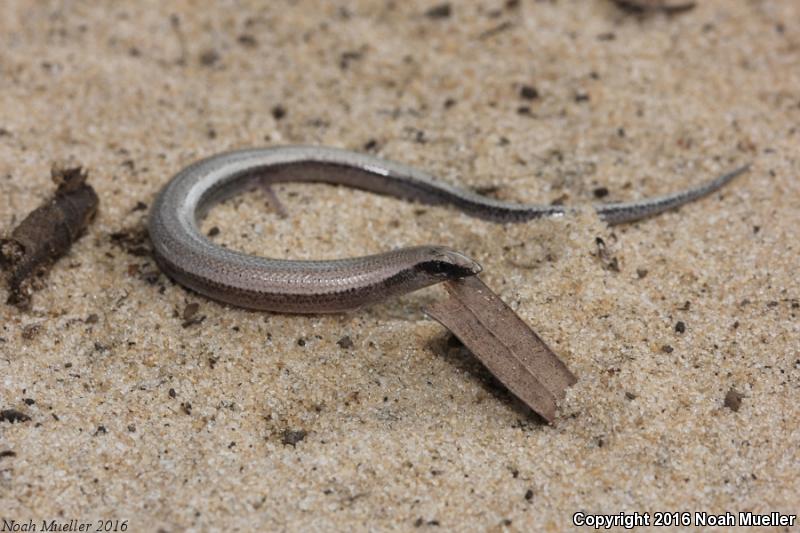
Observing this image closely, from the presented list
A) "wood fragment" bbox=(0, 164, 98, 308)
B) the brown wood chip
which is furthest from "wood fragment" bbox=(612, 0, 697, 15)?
"wood fragment" bbox=(0, 164, 98, 308)

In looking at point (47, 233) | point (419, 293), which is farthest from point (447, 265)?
point (47, 233)

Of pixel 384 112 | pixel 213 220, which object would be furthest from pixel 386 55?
pixel 213 220

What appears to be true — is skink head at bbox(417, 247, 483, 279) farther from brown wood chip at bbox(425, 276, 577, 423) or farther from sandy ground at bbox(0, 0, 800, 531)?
sandy ground at bbox(0, 0, 800, 531)

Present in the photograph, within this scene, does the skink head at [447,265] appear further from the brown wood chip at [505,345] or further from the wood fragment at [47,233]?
the wood fragment at [47,233]

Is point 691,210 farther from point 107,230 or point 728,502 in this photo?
point 107,230

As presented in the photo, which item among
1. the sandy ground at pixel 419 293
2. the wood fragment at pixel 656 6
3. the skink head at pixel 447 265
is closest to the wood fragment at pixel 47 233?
the sandy ground at pixel 419 293
